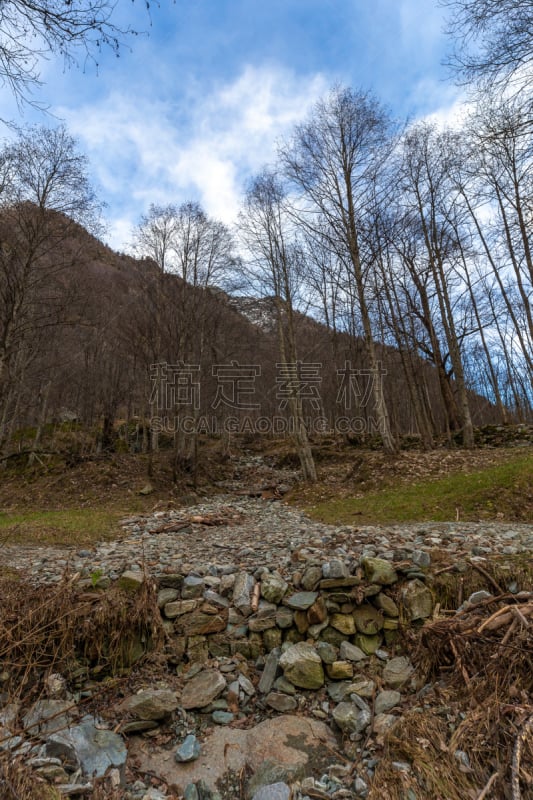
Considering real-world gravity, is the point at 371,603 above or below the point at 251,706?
above

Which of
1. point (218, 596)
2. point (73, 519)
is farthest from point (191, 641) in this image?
point (73, 519)

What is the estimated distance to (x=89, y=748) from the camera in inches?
114

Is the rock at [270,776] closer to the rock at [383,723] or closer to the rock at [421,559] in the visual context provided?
the rock at [383,723]

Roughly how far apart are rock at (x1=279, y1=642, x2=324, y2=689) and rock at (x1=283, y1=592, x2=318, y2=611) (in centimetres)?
40

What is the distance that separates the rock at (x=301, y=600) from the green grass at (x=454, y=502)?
3.53 meters

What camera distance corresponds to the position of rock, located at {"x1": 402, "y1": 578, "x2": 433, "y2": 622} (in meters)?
3.91

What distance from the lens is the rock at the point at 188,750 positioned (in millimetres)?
2924

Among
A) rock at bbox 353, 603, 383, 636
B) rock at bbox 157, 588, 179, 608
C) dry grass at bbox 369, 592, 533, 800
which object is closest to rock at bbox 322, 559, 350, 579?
rock at bbox 353, 603, 383, 636

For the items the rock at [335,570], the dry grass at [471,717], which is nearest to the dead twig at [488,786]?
the dry grass at [471,717]

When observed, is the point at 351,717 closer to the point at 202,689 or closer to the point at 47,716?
the point at 202,689

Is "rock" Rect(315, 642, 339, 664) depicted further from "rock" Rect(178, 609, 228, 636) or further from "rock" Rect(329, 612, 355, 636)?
"rock" Rect(178, 609, 228, 636)

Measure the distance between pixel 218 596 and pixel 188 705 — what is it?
109 cm

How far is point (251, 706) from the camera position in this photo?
3.44m

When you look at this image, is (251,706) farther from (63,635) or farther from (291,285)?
(291,285)
